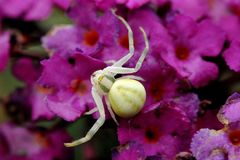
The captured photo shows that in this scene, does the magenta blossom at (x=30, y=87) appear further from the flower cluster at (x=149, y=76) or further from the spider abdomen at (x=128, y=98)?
the spider abdomen at (x=128, y=98)

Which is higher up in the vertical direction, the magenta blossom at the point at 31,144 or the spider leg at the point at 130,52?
the spider leg at the point at 130,52

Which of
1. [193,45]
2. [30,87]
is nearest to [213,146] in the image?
[193,45]

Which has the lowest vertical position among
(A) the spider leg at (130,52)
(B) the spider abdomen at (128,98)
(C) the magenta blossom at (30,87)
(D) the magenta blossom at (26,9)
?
(C) the magenta blossom at (30,87)


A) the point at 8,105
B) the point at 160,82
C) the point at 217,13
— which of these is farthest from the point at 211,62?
the point at 8,105

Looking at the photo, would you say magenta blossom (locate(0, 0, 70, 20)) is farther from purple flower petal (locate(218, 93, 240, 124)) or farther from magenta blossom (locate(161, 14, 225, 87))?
purple flower petal (locate(218, 93, 240, 124))

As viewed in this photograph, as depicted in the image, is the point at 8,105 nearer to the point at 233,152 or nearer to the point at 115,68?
the point at 115,68

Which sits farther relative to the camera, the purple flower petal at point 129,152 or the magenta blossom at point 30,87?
the magenta blossom at point 30,87

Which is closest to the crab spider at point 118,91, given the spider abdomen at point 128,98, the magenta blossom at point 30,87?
the spider abdomen at point 128,98
